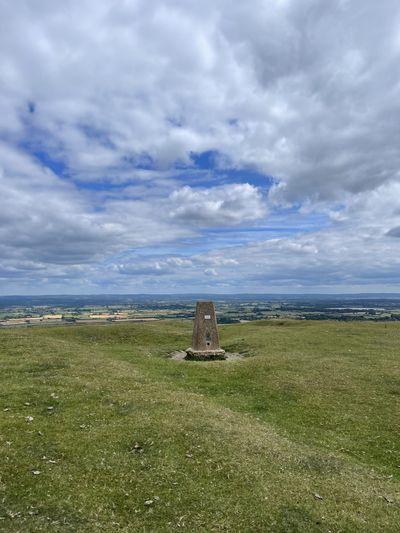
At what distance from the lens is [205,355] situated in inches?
1793

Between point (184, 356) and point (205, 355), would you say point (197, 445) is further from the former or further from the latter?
point (184, 356)

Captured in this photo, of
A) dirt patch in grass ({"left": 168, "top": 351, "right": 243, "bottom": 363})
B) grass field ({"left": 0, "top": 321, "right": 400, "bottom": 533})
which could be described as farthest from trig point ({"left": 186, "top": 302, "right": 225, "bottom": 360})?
grass field ({"left": 0, "top": 321, "right": 400, "bottom": 533})

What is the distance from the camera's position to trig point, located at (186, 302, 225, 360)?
4584cm

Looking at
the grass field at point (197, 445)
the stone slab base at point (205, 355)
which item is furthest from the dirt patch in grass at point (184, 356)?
the grass field at point (197, 445)

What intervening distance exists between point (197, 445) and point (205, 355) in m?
27.2

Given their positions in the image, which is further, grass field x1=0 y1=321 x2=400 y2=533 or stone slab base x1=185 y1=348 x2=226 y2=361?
stone slab base x1=185 y1=348 x2=226 y2=361

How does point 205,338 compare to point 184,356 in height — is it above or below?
above

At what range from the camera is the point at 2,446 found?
17.0m

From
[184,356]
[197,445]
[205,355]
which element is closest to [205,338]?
[205,355]

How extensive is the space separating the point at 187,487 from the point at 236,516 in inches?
91.0

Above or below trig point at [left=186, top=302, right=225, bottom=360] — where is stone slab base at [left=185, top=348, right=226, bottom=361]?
below

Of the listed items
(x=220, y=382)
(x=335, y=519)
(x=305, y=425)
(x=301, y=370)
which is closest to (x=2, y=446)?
(x=335, y=519)

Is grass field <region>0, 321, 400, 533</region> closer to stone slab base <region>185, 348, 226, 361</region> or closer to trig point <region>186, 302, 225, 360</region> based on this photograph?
stone slab base <region>185, 348, 226, 361</region>

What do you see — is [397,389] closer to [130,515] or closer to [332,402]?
[332,402]
